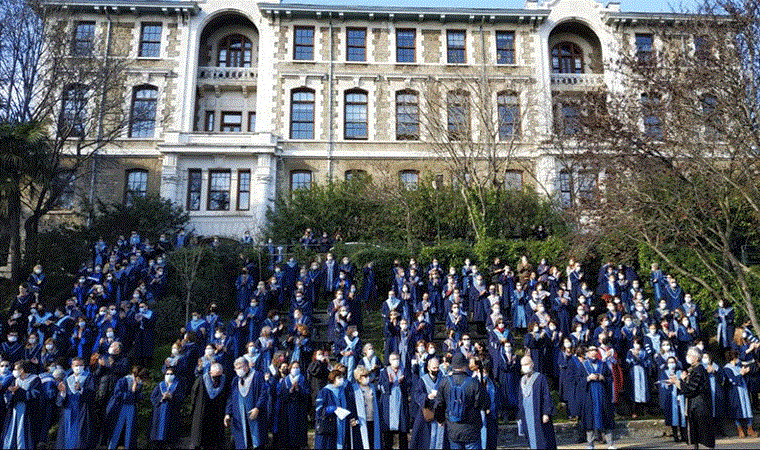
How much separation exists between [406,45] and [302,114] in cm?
650

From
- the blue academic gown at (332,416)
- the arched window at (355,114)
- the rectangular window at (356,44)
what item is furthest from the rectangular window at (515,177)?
the blue academic gown at (332,416)

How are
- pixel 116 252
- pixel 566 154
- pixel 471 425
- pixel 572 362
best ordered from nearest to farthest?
pixel 471 425 < pixel 572 362 < pixel 116 252 < pixel 566 154

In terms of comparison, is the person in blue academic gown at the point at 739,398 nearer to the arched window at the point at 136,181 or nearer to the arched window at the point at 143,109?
the arched window at the point at 136,181

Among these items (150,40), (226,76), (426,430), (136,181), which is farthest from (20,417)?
(150,40)

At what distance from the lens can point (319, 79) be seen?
28594 millimetres

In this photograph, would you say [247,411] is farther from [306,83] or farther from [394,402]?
[306,83]

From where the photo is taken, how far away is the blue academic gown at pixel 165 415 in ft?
32.4

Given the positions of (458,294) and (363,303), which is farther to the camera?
(363,303)

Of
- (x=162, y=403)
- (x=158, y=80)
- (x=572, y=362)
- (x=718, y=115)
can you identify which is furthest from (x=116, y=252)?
(x=718, y=115)

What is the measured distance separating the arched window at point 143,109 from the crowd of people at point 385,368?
11683 mm

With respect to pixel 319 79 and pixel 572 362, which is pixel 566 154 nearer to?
pixel 319 79

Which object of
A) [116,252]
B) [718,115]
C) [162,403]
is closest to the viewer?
[162,403]

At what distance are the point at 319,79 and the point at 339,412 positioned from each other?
73.0ft

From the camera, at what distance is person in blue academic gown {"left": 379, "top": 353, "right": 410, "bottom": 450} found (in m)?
9.90
